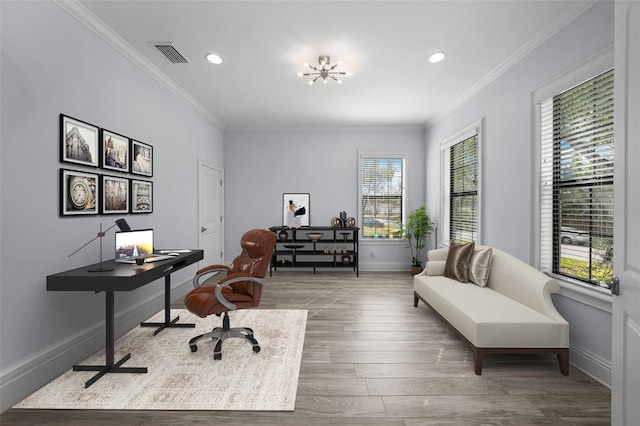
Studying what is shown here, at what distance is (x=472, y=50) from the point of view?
3.26 metres

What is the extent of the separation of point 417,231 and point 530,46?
3.39 metres

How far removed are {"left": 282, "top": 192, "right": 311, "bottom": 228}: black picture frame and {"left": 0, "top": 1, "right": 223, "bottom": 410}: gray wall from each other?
11.1ft

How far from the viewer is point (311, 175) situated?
6.33 m

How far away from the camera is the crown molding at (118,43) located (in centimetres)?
249

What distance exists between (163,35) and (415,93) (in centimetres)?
321

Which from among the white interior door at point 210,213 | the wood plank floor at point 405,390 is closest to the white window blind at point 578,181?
the wood plank floor at point 405,390

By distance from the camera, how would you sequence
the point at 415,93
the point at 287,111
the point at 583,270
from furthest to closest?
the point at 287,111
the point at 415,93
the point at 583,270

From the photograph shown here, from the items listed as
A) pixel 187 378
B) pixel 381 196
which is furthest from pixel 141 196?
pixel 381 196

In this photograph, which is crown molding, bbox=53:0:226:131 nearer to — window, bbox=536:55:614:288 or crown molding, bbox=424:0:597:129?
crown molding, bbox=424:0:597:129

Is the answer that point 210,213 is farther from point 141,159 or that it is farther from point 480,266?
point 480,266

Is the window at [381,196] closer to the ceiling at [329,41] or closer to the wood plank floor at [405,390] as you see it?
the ceiling at [329,41]

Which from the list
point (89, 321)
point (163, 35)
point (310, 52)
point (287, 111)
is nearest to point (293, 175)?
point (287, 111)

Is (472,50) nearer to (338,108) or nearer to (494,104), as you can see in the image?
(494,104)

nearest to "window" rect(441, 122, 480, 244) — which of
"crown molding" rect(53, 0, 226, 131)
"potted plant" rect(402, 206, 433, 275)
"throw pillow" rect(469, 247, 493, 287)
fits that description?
"potted plant" rect(402, 206, 433, 275)
